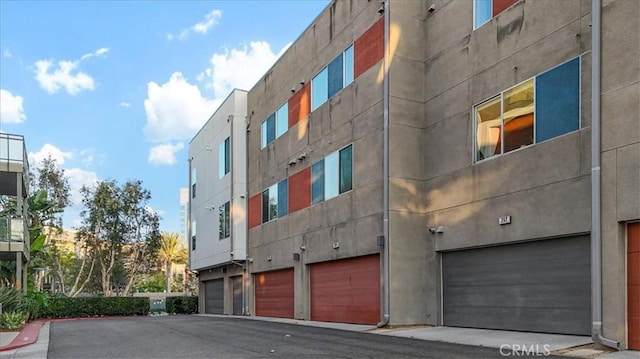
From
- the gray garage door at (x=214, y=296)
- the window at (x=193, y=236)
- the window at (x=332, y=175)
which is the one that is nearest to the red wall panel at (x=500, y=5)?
the window at (x=332, y=175)

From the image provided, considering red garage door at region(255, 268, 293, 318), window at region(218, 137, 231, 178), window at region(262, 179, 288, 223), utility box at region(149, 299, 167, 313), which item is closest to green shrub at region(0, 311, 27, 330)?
red garage door at region(255, 268, 293, 318)

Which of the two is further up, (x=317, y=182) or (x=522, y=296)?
(x=317, y=182)

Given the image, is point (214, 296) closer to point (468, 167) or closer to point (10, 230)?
point (10, 230)

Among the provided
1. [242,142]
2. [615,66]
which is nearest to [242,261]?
[242,142]

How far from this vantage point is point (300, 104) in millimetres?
22438

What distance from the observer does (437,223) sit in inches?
596

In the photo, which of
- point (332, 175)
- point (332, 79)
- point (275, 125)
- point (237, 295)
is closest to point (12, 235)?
point (237, 295)

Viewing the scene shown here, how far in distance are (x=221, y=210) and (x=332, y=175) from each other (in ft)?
41.3

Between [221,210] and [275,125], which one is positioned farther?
[221,210]

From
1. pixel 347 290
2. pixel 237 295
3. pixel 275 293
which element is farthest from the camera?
pixel 237 295

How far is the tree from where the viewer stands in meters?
38.8

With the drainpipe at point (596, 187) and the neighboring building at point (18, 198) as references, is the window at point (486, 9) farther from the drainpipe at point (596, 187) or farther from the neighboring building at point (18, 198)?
the neighboring building at point (18, 198)

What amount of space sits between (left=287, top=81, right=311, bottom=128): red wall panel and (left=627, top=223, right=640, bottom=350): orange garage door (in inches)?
549

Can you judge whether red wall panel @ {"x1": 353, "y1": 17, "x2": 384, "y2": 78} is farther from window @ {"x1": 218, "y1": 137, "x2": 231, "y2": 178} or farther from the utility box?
the utility box
